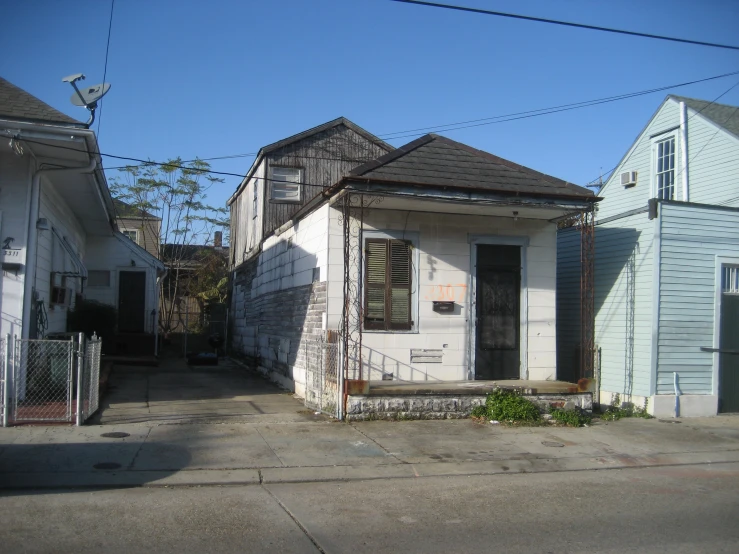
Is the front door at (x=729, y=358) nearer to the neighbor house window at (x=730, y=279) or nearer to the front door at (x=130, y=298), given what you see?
the neighbor house window at (x=730, y=279)

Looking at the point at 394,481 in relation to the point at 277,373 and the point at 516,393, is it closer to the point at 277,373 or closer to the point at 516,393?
the point at 516,393

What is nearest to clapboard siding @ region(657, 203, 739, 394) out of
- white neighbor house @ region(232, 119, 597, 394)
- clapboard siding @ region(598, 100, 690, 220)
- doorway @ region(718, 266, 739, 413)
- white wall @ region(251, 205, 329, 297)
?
doorway @ region(718, 266, 739, 413)

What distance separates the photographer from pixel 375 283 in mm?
11781

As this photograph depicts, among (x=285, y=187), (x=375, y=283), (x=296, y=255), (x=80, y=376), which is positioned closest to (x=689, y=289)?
(x=375, y=283)

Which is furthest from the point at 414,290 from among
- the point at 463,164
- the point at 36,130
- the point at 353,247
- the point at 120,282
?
the point at 120,282

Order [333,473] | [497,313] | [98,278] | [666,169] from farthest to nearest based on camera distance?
[98,278], [666,169], [497,313], [333,473]

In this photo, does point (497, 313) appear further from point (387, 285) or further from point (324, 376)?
point (324, 376)

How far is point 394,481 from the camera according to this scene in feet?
25.1

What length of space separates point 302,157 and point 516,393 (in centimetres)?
1207

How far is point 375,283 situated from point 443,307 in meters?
1.38

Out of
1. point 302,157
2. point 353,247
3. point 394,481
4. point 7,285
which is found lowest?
point 394,481

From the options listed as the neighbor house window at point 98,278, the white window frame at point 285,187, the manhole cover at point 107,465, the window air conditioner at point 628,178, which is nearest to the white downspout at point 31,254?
the manhole cover at point 107,465

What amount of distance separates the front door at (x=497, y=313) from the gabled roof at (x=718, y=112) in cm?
748

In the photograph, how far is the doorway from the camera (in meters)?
12.6
